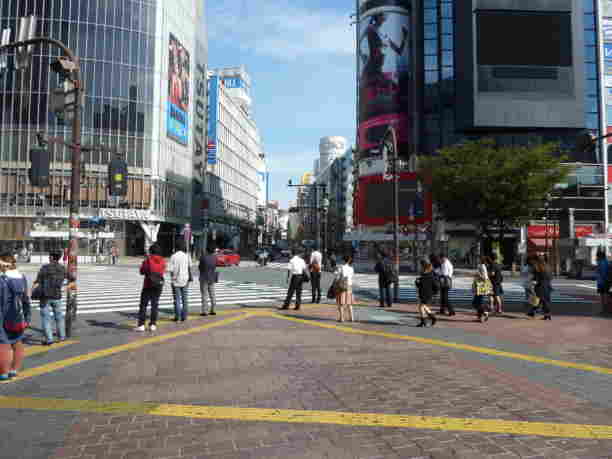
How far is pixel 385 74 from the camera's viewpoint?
52.5 metres

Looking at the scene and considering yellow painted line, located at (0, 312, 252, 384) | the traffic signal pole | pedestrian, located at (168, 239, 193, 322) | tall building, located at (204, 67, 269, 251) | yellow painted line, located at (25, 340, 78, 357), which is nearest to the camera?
yellow painted line, located at (0, 312, 252, 384)

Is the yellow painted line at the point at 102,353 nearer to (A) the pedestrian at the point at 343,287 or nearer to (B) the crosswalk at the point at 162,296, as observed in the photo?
(A) the pedestrian at the point at 343,287

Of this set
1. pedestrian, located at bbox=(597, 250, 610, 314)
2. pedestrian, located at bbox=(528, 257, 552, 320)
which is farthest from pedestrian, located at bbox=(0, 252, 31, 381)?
pedestrian, located at bbox=(597, 250, 610, 314)

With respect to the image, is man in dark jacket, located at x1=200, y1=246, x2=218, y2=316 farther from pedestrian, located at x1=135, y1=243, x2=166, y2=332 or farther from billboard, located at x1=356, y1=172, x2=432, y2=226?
billboard, located at x1=356, y1=172, x2=432, y2=226

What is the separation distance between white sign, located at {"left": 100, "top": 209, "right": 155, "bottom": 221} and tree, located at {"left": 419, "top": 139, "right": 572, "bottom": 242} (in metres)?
32.9

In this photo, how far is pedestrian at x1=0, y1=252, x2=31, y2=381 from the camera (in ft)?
19.0

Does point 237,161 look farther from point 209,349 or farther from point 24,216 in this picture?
point 209,349

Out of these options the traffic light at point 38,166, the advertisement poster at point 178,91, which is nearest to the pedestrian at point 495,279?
the traffic light at point 38,166

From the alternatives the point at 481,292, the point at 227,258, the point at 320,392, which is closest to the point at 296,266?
the point at 481,292

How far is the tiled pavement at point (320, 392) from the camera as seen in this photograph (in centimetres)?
388

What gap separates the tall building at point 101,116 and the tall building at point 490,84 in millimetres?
25234

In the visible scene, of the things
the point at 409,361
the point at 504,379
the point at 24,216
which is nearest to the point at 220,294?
the point at 409,361

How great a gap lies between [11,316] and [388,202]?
4909 cm

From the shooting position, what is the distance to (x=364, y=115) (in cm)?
5447
